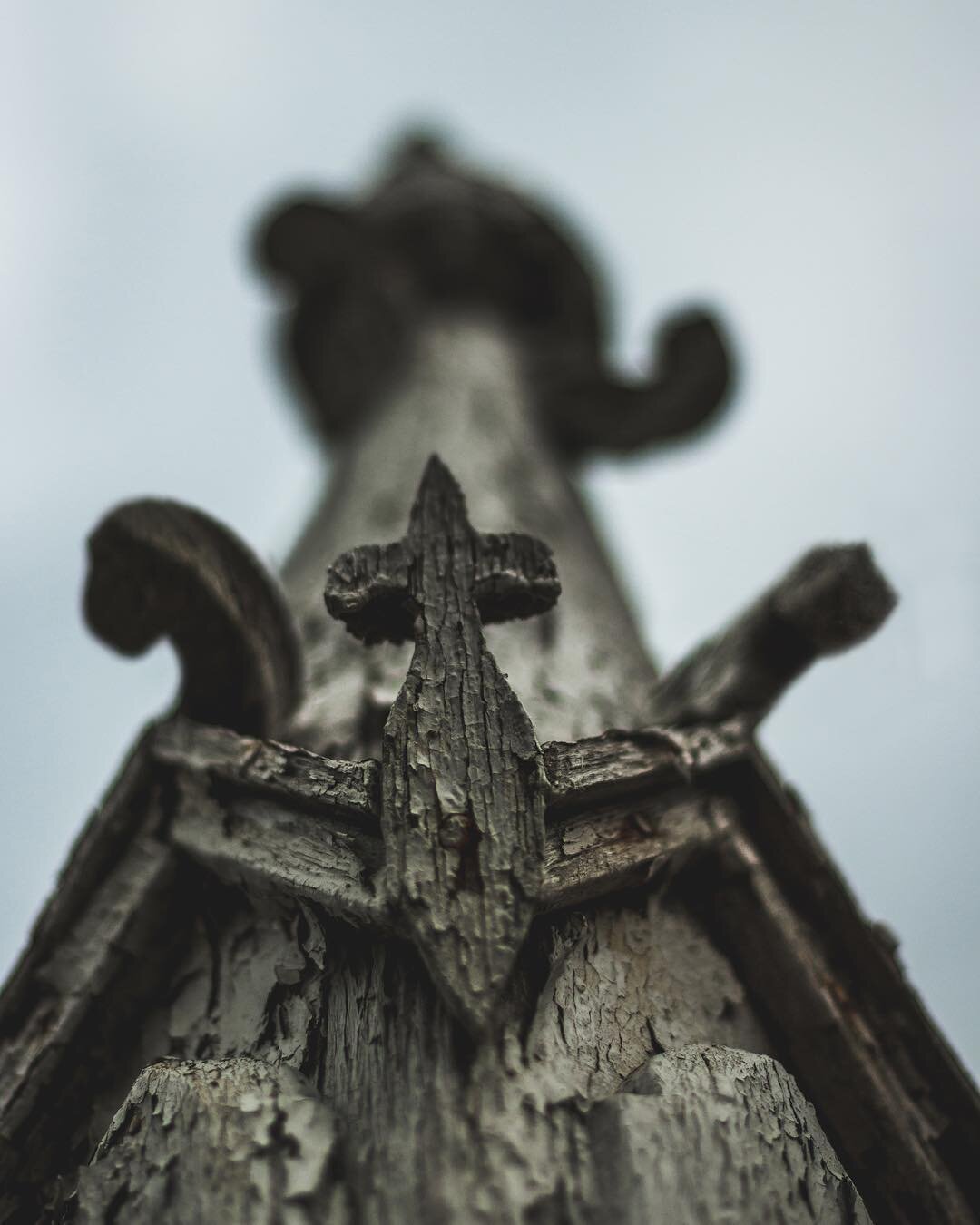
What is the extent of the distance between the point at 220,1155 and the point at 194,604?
0.68 meters

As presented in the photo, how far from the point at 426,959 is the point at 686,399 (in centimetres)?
257

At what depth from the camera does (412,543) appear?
116 cm

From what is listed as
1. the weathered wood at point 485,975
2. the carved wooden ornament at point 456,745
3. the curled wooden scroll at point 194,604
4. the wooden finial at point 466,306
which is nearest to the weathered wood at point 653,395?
the wooden finial at point 466,306

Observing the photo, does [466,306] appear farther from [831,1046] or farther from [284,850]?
[831,1046]

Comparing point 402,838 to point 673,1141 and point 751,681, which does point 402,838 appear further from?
point 751,681

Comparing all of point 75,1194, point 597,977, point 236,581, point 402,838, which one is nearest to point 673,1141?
point 597,977

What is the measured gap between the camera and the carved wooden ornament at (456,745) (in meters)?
0.88

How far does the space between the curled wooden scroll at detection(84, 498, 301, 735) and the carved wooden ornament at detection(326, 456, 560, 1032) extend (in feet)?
0.95

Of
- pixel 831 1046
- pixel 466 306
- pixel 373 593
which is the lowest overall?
pixel 831 1046

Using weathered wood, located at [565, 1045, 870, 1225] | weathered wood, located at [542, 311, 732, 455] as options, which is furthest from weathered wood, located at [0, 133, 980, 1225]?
weathered wood, located at [542, 311, 732, 455]

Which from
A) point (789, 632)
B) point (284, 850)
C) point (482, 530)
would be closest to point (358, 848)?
point (284, 850)

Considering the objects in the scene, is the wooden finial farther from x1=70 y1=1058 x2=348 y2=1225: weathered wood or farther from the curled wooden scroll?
x1=70 y1=1058 x2=348 y2=1225: weathered wood

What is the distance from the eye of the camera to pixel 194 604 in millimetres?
1331

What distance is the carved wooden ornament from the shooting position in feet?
2.88
